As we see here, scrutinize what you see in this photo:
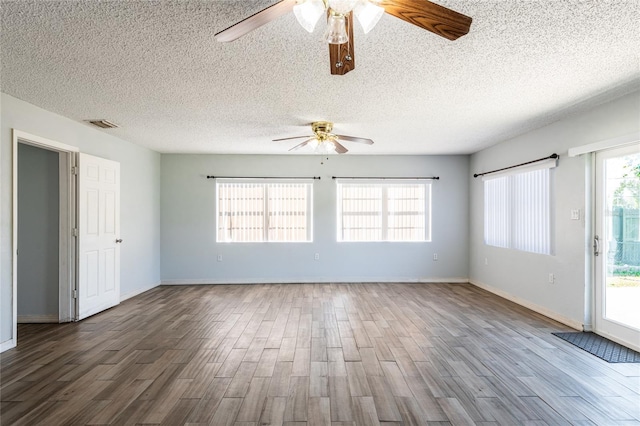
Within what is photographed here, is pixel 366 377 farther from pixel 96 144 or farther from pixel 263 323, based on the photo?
pixel 96 144

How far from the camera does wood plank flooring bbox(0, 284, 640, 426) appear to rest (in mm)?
2119

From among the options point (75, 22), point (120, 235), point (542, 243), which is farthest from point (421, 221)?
point (75, 22)

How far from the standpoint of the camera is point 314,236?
628 centimetres

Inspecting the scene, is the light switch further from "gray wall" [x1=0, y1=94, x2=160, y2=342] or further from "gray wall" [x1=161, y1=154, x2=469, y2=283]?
"gray wall" [x1=0, y1=94, x2=160, y2=342]

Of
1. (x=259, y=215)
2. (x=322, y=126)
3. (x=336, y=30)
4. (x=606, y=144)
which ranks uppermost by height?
(x=322, y=126)

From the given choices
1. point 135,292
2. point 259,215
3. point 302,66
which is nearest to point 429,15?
point 302,66

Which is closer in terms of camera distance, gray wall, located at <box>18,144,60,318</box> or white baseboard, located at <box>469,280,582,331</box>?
white baseboard, located at <box>469,280,582,331</box>

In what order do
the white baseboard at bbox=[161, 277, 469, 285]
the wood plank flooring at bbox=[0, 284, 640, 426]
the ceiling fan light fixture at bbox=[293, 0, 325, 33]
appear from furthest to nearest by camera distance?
the white baseboard at bbox=[161, 277, 469, 285] < the wood plank flooring at bbox=[0, 284, 640, 426] < the ceiling fan light fixture at bbox=[293, 0, 325, 33]

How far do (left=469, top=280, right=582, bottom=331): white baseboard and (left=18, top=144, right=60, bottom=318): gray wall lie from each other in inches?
241

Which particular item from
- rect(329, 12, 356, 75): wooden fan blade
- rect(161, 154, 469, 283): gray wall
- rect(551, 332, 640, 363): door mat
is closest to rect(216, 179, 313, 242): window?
rect(161, 154, 469, 283): gray wall

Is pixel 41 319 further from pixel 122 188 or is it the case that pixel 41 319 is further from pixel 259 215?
pixel 259 215

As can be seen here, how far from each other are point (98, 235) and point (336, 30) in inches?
172

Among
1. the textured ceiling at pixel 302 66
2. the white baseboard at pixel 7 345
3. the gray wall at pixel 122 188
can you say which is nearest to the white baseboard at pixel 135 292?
the gray wall at pixel 122 188

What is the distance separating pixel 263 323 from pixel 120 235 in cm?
276
